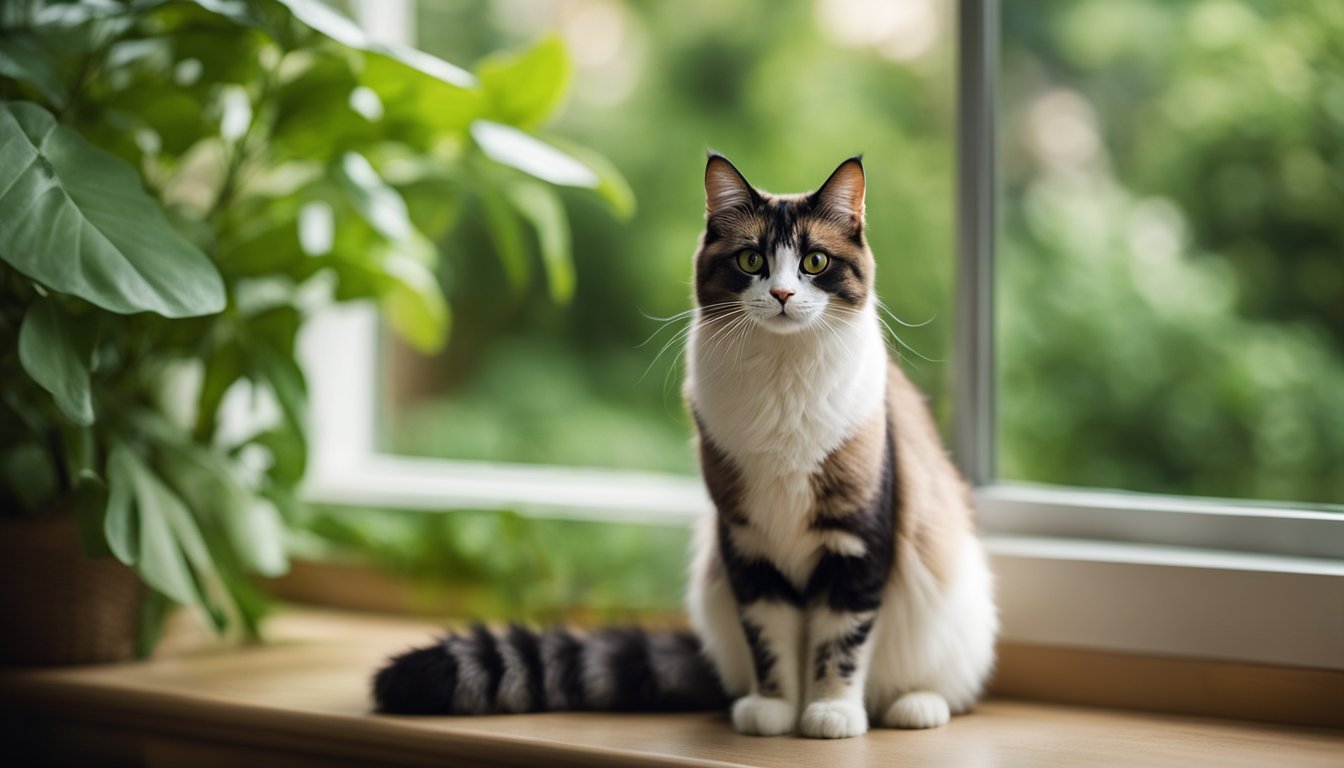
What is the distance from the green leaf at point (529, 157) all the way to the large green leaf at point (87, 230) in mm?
345

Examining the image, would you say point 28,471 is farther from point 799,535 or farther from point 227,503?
point 799,535

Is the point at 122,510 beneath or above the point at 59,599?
above

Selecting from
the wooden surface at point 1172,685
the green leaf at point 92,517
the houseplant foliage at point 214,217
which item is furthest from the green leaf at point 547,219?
the wooden surface at point 1172,685

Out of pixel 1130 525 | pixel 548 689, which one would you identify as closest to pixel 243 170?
pixel 548 689

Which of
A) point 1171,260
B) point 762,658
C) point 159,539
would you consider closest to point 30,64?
point 159,539

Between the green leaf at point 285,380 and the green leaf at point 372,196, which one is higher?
the green leaf at point 372,196

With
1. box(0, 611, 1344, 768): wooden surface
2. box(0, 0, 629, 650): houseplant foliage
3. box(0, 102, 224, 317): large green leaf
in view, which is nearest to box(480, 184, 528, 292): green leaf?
box(0, 0, 629, 650): houseplant foliage

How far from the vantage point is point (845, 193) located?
3.08 ft

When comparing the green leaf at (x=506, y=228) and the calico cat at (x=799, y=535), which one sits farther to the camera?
the green leaf at (x=506, y=228)

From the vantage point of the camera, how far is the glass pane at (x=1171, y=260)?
162 centimetres

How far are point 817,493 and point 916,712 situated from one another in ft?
0.84

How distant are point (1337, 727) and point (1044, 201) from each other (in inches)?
49.8

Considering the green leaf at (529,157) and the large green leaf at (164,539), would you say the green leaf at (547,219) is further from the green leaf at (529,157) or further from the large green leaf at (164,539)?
the large green leaf at (164,539)

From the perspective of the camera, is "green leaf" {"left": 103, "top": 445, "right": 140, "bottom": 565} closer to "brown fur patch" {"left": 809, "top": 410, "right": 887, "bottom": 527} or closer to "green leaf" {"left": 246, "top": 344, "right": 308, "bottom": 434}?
"green leaf" {"left": 246, "top": 344, "right": 308, "bottom": 434}
